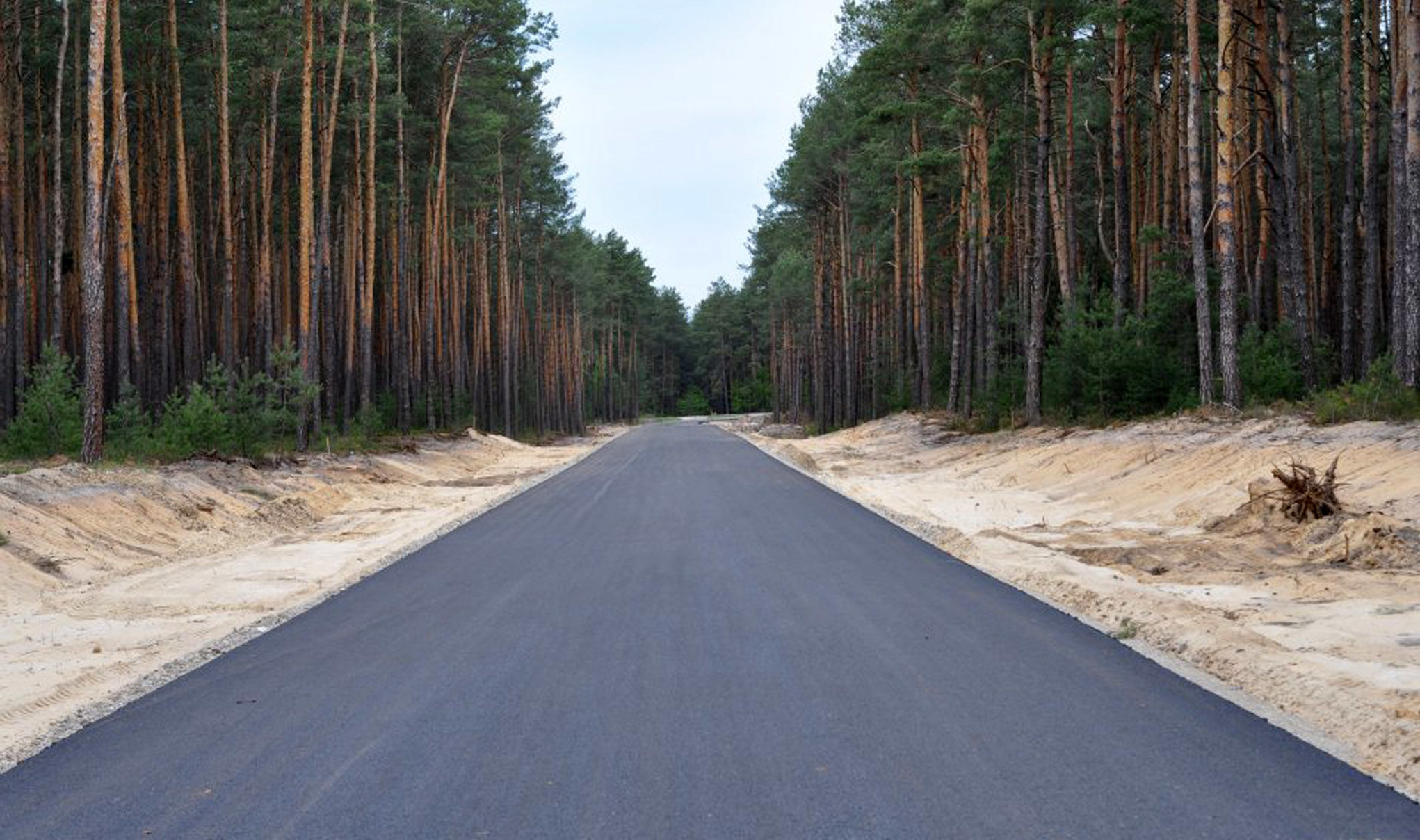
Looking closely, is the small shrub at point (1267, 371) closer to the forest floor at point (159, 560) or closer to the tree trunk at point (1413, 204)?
the tree trunk at point (1413, 204)

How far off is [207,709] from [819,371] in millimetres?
49552

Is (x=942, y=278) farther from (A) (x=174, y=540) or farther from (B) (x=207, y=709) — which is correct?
(B) (x=207, y=709)

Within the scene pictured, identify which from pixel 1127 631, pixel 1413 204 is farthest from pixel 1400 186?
pixel 1127 631

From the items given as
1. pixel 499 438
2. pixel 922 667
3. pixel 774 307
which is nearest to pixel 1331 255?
pixel 499 438

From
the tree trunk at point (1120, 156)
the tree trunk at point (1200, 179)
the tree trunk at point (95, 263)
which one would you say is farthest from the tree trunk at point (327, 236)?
the tree trunk at point (1200, 179)

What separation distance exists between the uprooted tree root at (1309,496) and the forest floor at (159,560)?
33.8ft

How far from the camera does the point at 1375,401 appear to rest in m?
14.7

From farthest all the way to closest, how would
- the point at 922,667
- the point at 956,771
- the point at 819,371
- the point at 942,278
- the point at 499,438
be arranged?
the point at 819,371, the point at 942,278, the point at 499,438, the point at 922,667, the point at 956,771

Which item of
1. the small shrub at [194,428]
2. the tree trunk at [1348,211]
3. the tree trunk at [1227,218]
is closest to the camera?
the tree trunk at [1227,218]

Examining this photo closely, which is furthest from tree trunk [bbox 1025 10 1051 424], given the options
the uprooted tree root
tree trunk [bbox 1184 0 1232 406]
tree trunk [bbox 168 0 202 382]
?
tree trunk [bbox 168 0 202 382]

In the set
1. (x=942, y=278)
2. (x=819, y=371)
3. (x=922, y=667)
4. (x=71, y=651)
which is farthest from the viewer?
(x=819, y=371)

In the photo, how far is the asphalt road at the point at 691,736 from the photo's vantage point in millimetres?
4066

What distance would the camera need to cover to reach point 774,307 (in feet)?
275

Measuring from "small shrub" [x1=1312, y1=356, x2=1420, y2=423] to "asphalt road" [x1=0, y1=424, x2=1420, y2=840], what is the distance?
8712 mm
